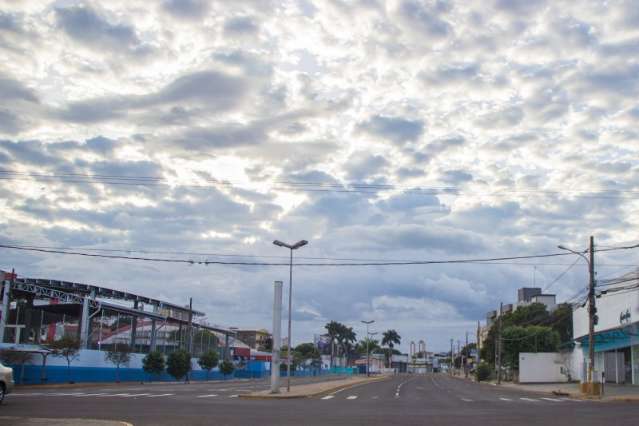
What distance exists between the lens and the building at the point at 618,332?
5262cm

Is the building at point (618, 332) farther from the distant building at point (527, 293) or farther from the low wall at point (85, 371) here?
the distant building at point (527, 293)

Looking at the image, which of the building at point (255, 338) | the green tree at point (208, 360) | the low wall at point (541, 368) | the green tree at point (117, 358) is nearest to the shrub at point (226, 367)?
the green tree at point (208, 360)

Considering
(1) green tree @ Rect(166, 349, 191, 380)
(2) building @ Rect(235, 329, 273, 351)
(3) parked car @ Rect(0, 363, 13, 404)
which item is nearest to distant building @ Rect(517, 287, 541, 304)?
(2) building @ Rect(235, 329, 273, 351)

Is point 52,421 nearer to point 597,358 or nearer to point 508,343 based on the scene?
point 597,358

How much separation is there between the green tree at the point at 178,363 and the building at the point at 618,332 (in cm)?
3850

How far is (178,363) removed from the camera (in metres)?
69.9

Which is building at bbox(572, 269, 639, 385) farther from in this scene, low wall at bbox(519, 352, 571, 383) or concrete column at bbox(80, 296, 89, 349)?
concrete column at bbox(80, 296, 89, 349)

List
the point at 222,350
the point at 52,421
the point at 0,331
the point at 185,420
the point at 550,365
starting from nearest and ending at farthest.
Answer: the point at 52,421
the point at 185,420
the point at 0,331
the point at 550,365
the point at 222,350

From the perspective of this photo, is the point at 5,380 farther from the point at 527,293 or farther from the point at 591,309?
the point at 527,293

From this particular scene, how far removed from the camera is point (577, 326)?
242 ft

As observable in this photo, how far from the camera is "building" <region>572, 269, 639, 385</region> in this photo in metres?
52.6

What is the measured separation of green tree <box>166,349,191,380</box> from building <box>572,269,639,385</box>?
126ft

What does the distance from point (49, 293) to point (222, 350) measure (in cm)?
5285

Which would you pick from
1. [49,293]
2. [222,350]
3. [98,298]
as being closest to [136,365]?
[98,298]
